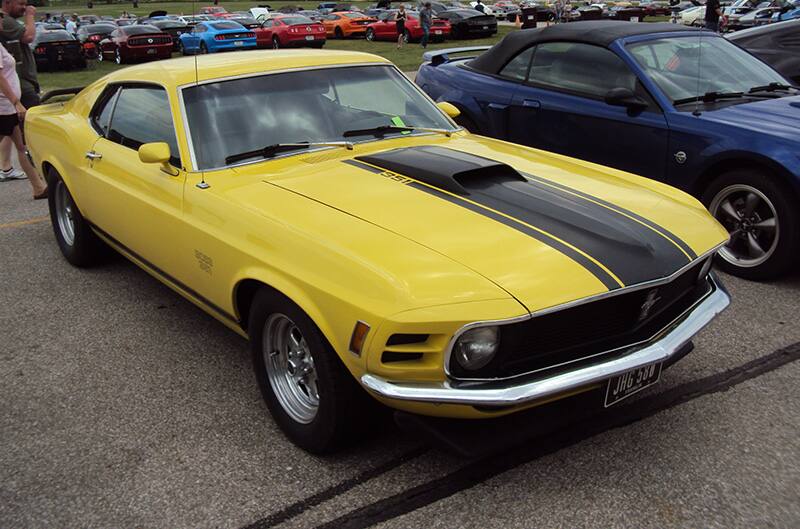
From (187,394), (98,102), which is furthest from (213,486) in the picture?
A: (98,102)

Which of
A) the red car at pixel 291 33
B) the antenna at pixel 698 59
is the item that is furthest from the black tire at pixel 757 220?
the red car at pixel 291 33

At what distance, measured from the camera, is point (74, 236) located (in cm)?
520

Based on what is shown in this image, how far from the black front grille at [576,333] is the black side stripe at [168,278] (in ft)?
4.51

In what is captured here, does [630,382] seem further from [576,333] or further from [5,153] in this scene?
[5,153]

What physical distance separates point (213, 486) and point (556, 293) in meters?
1.50

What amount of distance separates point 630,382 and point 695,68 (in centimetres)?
375

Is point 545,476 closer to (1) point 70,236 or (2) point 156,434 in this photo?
(2) point 156,434

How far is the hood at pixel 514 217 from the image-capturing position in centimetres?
265

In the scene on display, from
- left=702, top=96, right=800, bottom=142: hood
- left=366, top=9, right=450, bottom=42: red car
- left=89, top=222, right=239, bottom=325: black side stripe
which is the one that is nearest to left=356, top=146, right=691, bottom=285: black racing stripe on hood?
left=89, top=222, right=239, bottom=325: black side stripe

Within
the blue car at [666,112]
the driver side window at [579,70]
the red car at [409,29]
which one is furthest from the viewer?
the red car at [409,29]

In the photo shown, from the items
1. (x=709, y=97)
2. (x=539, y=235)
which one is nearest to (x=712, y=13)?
(x=709, y=97)

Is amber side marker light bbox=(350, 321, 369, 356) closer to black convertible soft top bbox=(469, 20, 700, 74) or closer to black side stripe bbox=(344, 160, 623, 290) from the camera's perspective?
black side stripe bbox=(344, 160, 623, 290)

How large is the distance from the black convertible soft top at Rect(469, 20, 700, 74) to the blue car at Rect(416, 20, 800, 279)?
10 mm

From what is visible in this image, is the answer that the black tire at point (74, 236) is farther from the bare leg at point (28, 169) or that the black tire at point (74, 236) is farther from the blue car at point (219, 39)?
the blue car at point (219, 39)
